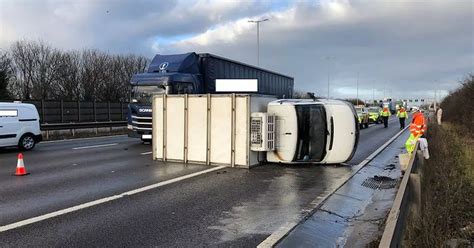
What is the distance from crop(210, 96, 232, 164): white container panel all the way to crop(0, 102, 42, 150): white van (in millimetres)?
7796

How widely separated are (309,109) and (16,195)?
24.3 ft

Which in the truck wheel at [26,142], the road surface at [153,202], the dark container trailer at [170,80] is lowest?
the road surface at [153,202]

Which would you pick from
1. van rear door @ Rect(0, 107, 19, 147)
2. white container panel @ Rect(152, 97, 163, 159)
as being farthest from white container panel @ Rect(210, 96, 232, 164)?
van rear door @ Rect(0, 107, 19, 147)

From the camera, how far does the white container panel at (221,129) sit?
40.5ft

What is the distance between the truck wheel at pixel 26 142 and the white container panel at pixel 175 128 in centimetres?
636

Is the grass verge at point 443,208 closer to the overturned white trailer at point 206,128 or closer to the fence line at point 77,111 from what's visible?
the overturned white trailer at point 206,128

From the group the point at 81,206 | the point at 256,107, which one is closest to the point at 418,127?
the point at 256,107

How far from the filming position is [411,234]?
17.0 ft

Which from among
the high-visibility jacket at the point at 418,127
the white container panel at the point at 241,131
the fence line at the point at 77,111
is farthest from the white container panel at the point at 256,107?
the fence line at the point at 77,111

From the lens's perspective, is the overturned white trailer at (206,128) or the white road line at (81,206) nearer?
the white road line at (81,206)

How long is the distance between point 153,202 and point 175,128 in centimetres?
554

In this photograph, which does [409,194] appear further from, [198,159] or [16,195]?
[198,159]

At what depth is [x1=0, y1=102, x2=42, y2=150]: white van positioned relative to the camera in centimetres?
1573

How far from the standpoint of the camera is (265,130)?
1199cm
